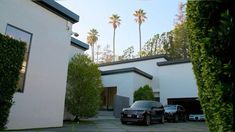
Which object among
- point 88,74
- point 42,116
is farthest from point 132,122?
point 42,116

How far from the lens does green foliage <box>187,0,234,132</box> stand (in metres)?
3.62

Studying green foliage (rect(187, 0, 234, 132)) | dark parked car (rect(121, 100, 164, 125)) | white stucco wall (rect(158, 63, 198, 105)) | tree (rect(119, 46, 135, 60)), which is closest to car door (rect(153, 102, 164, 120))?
dark parked car (rect(121, 100, 164, 125))

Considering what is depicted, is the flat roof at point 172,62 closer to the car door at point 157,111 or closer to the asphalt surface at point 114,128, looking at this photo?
the car door at point 157,111

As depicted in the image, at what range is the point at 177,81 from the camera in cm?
2891

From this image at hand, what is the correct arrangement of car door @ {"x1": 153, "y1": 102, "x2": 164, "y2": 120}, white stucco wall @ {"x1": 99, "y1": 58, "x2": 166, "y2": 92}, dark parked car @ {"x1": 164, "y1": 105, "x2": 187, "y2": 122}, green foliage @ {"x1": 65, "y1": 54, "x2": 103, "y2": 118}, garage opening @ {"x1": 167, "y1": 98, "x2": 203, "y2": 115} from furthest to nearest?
1. white stucco wall @ {"x1": 99, "y1": 58, "x2": 166, "y2": 92}
2. garage opening @ {"x1": 167, "y1": 98, "x2": 203, "y2": 115}
3. dark parked car @ {"x1": 164, "y1": 105, "x2": 187, "y2": 122}
4. car door @ {"x1": 153, "y1": 102, "x2": 164, "y2": 120}
5. green foliage @ {"x1": 65, "y1": 54, "x2": 103, "y2": 118}

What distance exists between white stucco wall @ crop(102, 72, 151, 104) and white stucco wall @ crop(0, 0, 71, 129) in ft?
44.9

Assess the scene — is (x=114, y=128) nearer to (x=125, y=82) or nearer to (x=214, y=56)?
(x=214, y=56)

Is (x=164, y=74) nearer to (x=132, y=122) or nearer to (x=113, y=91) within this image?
(x=113, y=91)

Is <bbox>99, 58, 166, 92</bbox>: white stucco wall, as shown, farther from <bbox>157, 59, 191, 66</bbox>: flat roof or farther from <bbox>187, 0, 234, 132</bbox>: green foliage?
<bbox>187, 0, 234, 132</bbox>: green foliage

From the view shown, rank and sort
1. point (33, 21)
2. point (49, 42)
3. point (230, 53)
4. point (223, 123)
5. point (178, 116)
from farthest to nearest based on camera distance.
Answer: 1. point (178, 116)
2. point (49, 42)
3. point (33, 21)
4. point (223, 123)
5. point (230, 53)

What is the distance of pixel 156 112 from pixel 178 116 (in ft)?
22.2

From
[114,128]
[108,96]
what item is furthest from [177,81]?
[114,128]

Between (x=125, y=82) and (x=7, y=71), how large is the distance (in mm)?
20376

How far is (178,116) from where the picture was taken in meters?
23.3
